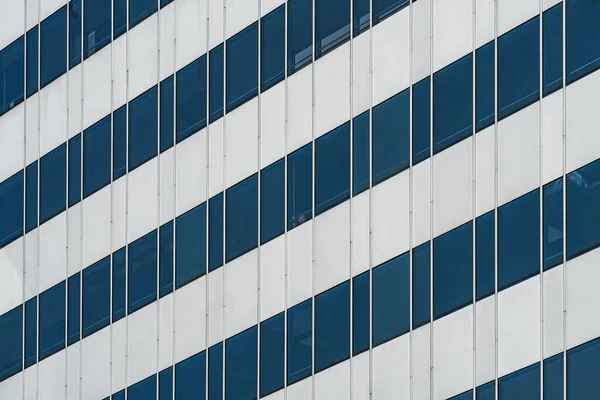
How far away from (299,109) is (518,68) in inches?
266

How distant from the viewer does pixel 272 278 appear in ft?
135

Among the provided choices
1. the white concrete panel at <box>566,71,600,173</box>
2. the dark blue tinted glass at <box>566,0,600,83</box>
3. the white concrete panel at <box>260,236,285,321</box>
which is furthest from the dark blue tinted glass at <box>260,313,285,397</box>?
the dark blue tinted glass at <box>566,0,600,83</box>

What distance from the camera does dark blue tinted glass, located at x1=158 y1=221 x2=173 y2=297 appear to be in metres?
44.0

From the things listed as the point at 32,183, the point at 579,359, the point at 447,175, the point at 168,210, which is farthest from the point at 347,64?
the point at 32,183

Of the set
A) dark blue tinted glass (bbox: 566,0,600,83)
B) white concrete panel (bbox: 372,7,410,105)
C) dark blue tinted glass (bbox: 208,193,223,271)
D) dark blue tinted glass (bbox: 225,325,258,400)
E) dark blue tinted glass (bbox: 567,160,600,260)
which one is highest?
white concrete panel (bbox: 372,7,410,105)

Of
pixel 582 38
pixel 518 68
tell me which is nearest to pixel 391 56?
pixel 518 68

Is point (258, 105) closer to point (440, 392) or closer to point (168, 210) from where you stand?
point (168, 210)

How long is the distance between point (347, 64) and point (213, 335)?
8.20m

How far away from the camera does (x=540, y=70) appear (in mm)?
36656

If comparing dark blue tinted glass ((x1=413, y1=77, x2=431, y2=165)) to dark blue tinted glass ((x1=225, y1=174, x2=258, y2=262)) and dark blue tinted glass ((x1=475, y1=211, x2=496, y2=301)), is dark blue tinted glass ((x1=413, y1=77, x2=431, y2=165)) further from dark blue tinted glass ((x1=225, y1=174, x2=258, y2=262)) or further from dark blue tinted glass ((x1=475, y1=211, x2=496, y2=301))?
dark blue tinted glass ((x1=225, y1=174, x2=258, y2=262))

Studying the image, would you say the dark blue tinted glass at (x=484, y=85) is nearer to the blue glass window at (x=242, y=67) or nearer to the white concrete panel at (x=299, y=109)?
the white concrete panel at (x=299, y=109)

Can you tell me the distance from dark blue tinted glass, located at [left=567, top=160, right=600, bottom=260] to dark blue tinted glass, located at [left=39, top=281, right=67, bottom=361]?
17.7 meters

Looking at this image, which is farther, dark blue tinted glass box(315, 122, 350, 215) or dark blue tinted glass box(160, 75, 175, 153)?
dark blue tinted glass box(160, 75, 175, 153)

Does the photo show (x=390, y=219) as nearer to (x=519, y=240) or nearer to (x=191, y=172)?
(x=519, y=240)
